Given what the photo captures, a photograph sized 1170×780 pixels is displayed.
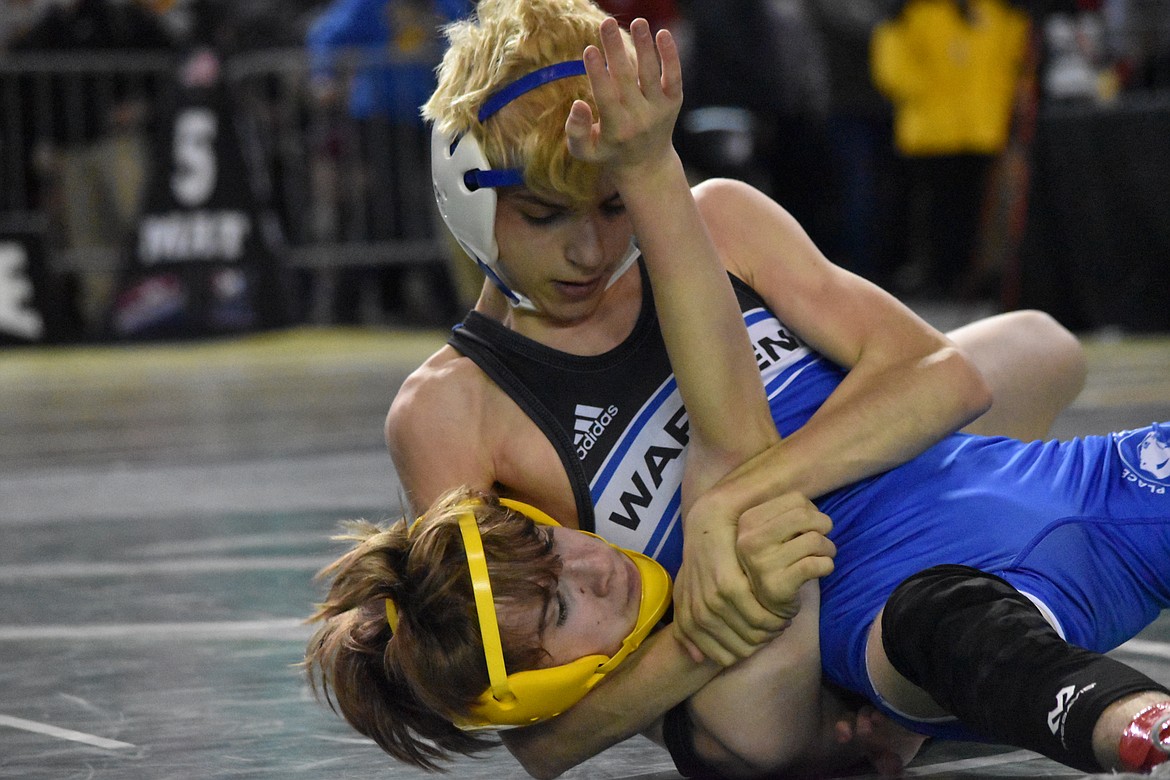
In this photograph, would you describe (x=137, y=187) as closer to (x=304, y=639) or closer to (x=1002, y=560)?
(x=304, y=639)

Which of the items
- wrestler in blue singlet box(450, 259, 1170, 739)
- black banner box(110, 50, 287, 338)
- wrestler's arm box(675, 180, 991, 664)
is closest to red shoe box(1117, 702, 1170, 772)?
wrestler in blue singlet box(450, 259, 1170, 739)

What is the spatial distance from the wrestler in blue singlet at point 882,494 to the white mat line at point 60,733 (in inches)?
31.8

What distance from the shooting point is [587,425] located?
2.80m

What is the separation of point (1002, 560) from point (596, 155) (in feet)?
2.65

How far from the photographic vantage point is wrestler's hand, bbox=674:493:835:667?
2.44m

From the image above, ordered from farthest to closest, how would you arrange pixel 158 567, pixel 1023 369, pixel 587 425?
pixel 158 567 < pixel 1023 369 < pixel 587 425

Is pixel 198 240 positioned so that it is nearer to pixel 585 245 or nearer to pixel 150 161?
pixel 150 161

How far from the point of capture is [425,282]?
12266 millimetres

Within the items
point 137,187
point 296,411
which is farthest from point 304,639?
point 137,187

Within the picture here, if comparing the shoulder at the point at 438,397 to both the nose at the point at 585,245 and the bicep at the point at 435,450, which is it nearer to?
the bicep at the point at 435,450

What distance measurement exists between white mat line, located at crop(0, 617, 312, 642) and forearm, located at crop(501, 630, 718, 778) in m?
1.05

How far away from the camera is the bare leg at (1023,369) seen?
348 centimetres

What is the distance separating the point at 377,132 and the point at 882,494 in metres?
9.35

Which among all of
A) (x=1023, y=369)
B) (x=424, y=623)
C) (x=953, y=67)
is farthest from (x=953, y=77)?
(x=424, y=623)
